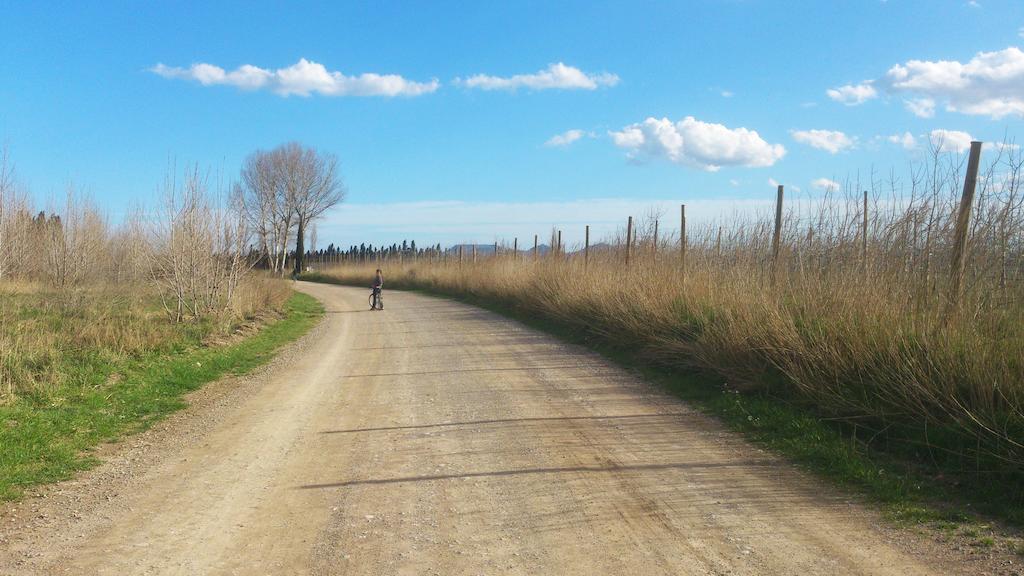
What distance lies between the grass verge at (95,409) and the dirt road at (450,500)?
390 millimetres

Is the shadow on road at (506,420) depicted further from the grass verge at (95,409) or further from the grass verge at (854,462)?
the grass verge at (95,409)

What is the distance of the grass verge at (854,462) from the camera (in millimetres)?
4734

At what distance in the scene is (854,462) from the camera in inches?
228

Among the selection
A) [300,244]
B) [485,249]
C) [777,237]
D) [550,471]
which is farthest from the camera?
[300,244]

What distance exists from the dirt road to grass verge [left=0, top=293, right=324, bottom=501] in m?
0.39

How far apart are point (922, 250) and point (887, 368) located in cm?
161

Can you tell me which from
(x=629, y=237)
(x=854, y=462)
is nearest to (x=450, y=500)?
(x=854, y=462)

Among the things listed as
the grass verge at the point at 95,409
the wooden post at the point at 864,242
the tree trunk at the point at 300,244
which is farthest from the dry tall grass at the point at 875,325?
the tree trunk at the point at 300,244

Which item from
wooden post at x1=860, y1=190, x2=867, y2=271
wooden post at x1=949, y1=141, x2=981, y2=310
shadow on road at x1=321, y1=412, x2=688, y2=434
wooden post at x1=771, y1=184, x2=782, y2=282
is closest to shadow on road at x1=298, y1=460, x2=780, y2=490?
shadow on road at x1=321, y1=412, x2=688, y2=434

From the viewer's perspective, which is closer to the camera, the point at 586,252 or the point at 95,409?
the point at 95,409

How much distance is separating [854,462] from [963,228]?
8.78 ft

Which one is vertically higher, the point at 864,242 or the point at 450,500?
the point at 864,242

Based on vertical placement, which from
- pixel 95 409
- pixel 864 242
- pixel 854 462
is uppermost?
pixel 864 242

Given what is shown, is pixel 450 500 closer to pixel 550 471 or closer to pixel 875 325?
pixel 550 471
